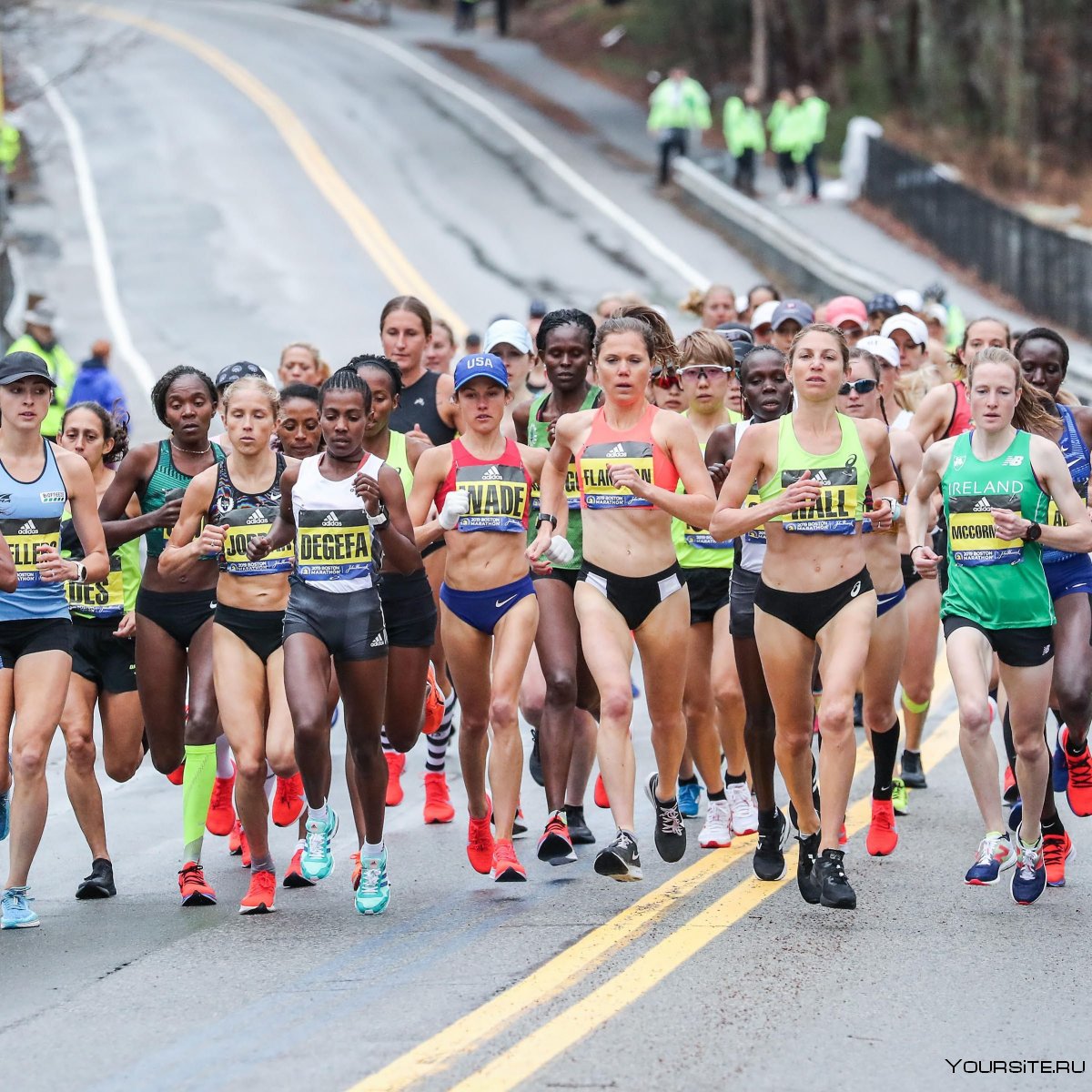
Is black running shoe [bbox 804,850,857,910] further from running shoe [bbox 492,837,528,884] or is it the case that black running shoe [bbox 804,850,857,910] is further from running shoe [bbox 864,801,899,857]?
running shoe [bbox 492,837,528,884]

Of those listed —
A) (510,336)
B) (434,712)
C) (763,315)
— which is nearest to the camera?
(434,712)

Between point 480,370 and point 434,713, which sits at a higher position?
point 480,370

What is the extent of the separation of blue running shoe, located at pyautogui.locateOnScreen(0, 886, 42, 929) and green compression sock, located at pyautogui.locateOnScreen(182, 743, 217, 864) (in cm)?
84

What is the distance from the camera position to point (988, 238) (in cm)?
3306

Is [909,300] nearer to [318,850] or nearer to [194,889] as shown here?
[318,850]

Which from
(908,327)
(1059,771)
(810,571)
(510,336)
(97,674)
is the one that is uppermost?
(908,327)

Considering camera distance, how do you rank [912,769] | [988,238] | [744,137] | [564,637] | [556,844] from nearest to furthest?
[556,844], [564,637], [912,769], [988,238], [744,137]

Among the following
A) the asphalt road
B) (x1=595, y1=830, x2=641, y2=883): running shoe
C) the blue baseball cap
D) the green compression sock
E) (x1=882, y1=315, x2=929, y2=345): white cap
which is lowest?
the asphalt road

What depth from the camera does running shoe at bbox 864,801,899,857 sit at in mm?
9727

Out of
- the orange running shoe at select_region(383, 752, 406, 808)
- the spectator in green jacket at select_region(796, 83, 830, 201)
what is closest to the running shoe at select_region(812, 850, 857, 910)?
the orange running shoe at select_region(383, 752, 406, 808)

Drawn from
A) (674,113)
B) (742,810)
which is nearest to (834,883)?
(742,810)

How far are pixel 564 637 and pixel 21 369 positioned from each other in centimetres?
281

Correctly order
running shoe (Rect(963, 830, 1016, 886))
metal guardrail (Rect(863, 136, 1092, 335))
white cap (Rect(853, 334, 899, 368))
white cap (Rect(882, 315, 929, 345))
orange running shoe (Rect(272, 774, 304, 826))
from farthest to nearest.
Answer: metal guardrail (Rect(863, 136, 1092, 335)) < white cap (Rect(882, 315, 929, 345)) < white cap (Rect(853, 334, 899, 368)) < orange running shoe (Rect(272, 774, 304, 826)) < running shoe (Rect(963, 830, 1016, 886))

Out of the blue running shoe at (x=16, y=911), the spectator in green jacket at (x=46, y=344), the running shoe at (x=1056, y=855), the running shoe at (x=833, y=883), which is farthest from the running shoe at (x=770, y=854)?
the spectator in green jacket at (x=46, y=344)
